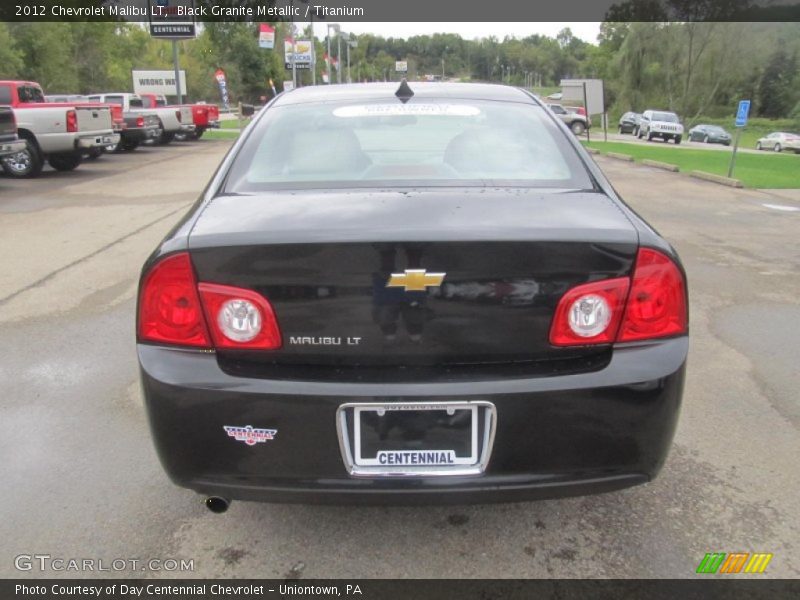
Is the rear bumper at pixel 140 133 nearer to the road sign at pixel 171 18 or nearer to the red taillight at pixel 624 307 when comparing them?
the road sign at pixel 171 18

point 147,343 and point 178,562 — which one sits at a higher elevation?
point 147,343

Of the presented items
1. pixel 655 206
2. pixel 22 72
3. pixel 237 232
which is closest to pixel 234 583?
pixel 237 232

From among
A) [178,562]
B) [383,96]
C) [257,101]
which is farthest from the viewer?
[257,101]

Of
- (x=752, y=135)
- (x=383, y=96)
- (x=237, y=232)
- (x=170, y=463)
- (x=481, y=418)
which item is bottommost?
(x=752, y=135)

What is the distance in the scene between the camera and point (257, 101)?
78.3m

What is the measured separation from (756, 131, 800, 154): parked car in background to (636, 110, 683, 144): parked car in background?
4587 millimetres

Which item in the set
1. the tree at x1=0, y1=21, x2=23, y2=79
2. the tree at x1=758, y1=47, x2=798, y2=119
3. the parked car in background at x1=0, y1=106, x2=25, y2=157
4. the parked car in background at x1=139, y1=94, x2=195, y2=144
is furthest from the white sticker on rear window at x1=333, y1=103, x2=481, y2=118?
the tree at x1=758, y1=47, x2=798, y2=119

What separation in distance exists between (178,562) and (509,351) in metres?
1.37

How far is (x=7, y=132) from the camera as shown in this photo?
12469 millimetres

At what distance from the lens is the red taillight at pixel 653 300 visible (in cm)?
214

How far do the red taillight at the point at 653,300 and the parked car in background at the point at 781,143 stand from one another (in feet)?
132

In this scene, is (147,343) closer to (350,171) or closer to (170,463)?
(170,463)

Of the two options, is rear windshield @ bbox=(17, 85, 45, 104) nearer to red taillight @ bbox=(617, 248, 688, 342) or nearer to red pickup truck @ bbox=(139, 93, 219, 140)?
red pickup truck @ bbox=(139, 93, 219, 140)

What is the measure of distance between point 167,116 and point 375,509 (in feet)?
77.0
